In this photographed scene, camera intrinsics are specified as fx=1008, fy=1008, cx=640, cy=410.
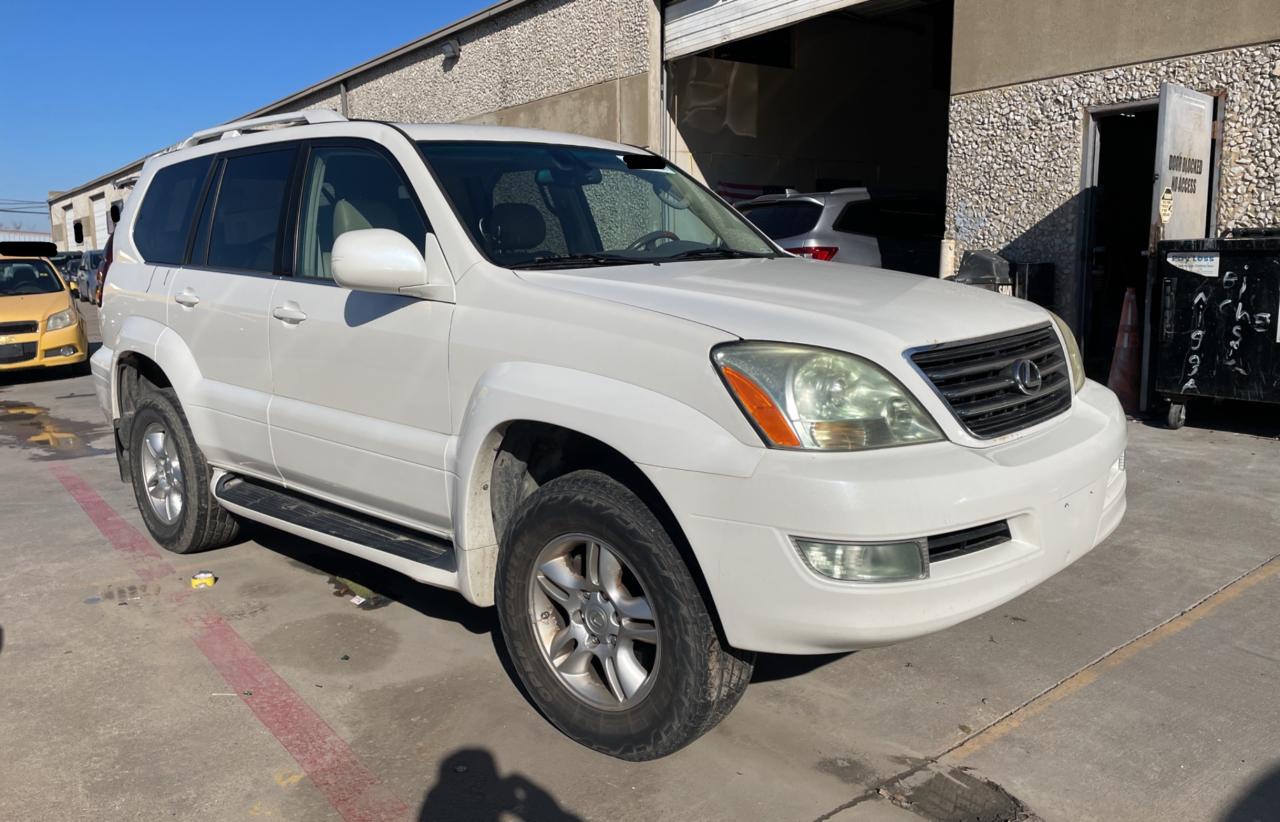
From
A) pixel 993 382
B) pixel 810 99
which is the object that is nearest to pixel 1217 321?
pixel 993 382

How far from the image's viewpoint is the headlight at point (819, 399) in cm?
261

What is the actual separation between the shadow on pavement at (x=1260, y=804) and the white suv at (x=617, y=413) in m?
0.78

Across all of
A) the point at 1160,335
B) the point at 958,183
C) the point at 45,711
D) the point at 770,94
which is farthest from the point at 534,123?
the point at 45,711

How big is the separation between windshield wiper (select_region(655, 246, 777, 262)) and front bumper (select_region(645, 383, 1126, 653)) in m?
1.36

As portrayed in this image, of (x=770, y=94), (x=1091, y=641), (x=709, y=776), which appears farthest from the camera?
(x=770, y=94)

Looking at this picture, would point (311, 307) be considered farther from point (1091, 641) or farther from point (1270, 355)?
point (1270, 355)

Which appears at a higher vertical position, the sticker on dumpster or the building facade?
the building facade

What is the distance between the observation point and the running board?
12.0 ft

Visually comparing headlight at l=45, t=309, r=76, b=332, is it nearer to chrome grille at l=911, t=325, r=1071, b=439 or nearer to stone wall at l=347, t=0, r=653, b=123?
stone wall at l=347, t=0, r=653, b=123

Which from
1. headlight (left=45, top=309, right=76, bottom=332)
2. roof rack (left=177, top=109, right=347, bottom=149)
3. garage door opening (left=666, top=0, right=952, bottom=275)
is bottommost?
headlight (left=45, top=309, right=76, bottom=332)

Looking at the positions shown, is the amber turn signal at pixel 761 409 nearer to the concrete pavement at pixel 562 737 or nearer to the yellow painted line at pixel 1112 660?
the concrete pavement at pixel 562 737

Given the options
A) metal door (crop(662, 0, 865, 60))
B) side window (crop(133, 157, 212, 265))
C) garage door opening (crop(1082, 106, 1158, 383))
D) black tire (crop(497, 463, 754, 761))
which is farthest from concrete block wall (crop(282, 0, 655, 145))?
black tire (crop(497, 463, 754, 761))

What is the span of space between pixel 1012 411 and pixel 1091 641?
1385mm

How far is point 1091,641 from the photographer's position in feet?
12.7
